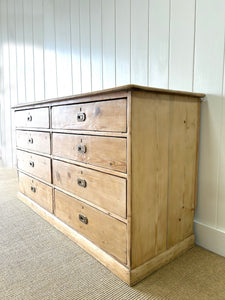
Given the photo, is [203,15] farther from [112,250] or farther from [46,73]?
[46,73]

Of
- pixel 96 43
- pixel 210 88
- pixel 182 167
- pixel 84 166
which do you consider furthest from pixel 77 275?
pixel 96 43

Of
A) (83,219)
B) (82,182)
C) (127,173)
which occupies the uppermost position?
(127,173)

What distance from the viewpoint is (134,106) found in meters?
0.97

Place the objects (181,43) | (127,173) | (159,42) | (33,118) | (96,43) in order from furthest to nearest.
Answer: (96,43) → (33,118) → (159,42) → (181,43) → (127,173)

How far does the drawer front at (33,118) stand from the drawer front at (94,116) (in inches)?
5.2

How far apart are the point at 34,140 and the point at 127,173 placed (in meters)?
1.01

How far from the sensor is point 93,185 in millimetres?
1218

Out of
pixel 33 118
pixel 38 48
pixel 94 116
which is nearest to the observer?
pixel 94 116

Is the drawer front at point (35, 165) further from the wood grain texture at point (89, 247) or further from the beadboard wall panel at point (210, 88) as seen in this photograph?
the beadboard wall panel at point (210, 88)

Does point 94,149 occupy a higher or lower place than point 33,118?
lower

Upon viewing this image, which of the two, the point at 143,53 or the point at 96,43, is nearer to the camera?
the point at 143,53

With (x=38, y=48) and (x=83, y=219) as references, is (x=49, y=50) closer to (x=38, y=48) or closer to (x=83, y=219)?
(x=38, y=48)

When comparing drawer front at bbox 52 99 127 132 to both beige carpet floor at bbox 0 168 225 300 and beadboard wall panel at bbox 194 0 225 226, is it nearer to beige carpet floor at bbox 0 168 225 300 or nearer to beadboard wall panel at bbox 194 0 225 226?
beadboard wall panel at bbox 194 0 225 226

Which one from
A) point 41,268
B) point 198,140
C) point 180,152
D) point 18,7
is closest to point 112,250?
point 41,268
